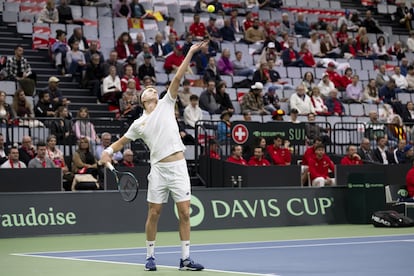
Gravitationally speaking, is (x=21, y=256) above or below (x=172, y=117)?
below

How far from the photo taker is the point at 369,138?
22.5 m

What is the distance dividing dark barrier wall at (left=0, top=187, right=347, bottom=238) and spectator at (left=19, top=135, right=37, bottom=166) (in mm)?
1795

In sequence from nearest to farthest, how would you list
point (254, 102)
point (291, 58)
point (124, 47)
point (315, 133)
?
point (315, 133) → point (254, 102) → point (124, 47) → point (291, 58)

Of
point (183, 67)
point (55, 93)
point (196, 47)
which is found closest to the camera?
point (196, 47)

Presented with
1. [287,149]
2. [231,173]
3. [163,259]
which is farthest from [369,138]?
[163,259]

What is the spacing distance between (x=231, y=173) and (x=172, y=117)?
9.03 m

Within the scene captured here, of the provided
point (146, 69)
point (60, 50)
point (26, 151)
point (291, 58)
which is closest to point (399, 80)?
point (291, 58)

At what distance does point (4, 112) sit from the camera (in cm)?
1919

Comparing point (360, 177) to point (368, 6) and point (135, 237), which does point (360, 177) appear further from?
point (368, 6)

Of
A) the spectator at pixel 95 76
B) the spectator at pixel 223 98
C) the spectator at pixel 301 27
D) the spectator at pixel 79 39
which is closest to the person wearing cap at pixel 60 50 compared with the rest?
the spectator at pixel 79 39

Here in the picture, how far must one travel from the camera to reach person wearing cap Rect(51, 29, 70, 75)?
2295cm

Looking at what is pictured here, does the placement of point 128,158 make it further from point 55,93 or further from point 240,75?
point 240,75

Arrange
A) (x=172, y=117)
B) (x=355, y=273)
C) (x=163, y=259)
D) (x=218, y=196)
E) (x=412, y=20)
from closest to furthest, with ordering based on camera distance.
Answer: (x=355, y=273), (x=172, y=117), (x=163, y=259), (x=218, y=196), (x=412, y=20)

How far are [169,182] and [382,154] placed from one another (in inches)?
489
